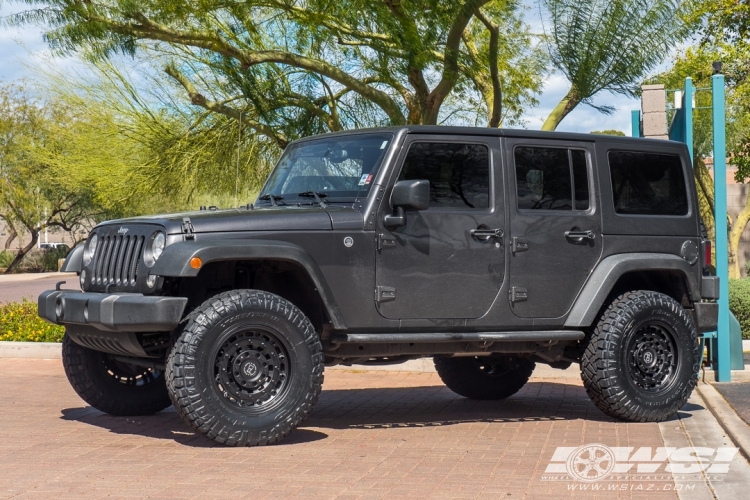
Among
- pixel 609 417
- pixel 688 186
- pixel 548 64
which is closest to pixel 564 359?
pixel 609 417

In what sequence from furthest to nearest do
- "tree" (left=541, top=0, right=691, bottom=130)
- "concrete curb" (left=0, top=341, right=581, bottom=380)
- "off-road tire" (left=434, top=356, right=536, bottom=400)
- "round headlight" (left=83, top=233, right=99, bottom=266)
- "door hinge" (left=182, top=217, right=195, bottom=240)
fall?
"tree" (left=541, top=0, right=691, bottom=130) → "concrete curb" (left=0, top=341, right=581, bottom=380) → "off-road tire" (left=434, top=356, right=536, bottom=400) → "round headlight" (left=83, top=233, right=99, bottom=266) → "door hinge" (left=182, top=217, right=195, bottom=240)

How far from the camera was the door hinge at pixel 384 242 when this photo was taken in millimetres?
6844

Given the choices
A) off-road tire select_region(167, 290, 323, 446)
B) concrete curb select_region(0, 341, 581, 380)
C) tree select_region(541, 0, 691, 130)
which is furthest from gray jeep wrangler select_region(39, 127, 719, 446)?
tree select_region(541, 0, 691, 130)

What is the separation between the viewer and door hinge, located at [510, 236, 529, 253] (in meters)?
7.30

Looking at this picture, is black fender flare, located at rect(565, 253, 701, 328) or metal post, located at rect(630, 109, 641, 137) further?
metal post, located at rect(630, 109, 641, 137)

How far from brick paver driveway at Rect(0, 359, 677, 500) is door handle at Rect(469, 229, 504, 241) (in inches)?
52.3

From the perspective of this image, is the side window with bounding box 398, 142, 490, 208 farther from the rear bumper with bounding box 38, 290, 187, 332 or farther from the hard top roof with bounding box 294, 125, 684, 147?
the rear bumper with bounding box 38, 290, 187, 332

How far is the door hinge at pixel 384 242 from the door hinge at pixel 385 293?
0.26 m

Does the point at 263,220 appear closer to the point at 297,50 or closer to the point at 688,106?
the point at 688,106

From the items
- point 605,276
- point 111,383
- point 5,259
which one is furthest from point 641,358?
point 5,259

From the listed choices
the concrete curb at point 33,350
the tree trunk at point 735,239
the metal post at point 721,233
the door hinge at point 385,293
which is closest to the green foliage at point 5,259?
the tree trunk at point 735,239

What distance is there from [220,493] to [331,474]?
0.74 m

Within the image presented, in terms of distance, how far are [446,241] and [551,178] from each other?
1.07m

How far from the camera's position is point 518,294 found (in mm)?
7309
